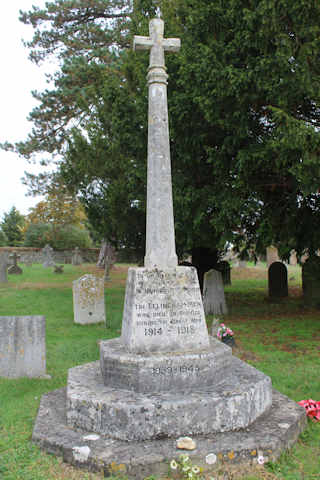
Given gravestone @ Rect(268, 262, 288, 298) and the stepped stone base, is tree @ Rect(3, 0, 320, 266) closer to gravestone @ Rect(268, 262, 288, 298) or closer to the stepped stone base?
gravestone @ Rect(268, 262, 288, 298)

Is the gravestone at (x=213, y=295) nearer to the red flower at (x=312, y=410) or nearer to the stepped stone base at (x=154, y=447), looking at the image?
the red flower at (x=312, y=410)

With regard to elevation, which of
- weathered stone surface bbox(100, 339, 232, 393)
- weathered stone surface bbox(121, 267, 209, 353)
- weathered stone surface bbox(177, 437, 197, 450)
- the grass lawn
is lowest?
the grass lawn

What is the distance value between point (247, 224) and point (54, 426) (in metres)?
8.28

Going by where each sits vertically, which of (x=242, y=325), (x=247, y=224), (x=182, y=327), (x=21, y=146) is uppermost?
(x=21, y=146)

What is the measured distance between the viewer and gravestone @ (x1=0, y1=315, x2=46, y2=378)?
538 cm

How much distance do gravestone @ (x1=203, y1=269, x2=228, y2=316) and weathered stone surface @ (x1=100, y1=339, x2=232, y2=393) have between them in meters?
6.74

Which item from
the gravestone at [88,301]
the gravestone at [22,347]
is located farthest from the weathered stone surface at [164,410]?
the gravestone at [88,301]

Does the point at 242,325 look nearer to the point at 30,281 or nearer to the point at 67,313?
the point at 67,313

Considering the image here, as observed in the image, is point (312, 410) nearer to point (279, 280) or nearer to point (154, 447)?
point (154, 447)

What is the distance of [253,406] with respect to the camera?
3.60 meters

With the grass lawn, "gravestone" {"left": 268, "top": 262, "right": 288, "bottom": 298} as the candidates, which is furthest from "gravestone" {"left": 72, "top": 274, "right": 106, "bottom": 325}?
"gravestone" {"left": 268, "top": 262, "right": 288, "bottom": 298}

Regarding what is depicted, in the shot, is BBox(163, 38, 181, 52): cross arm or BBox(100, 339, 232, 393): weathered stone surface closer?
BBox(100, 339, 232, 393): weathered stone surface

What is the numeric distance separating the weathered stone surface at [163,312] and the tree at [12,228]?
144 feet

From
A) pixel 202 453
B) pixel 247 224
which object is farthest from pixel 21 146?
pixel 202 453
